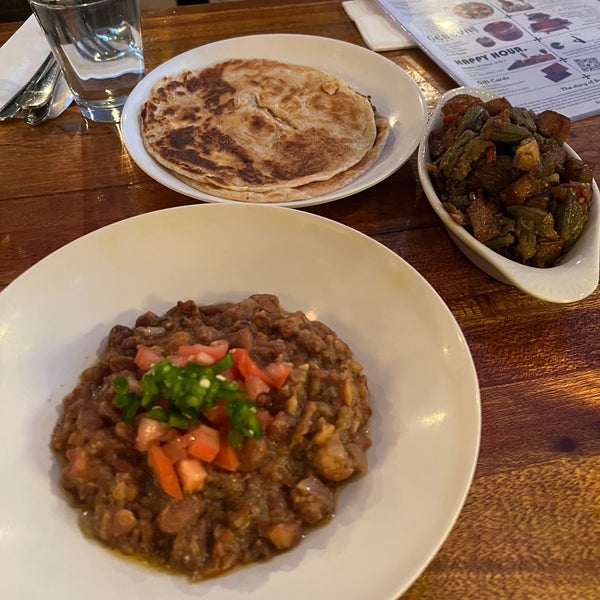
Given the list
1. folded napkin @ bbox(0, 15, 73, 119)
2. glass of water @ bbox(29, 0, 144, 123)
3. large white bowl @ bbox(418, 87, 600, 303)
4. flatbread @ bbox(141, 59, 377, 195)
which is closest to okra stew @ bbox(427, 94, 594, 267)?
large white bowl @ bbox(418, 87, 600, 303)

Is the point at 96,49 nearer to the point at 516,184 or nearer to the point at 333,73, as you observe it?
the point at 333,73

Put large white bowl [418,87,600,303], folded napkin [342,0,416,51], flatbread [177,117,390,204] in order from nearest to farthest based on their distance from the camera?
large white bowl [418,87,600,303], flatbread [177,117,390,204], folded napkin [342,0,416,51]

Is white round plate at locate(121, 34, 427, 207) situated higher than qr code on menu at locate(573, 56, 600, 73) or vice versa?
white round plate at locate(121, 34, 427, 207)

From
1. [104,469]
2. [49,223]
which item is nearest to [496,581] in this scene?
[104,469]

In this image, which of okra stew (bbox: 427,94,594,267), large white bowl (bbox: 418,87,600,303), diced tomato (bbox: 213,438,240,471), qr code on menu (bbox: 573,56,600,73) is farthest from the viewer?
qr code on menu (bbox: 573,56,600,73)

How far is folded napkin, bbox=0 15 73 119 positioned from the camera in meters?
2.88

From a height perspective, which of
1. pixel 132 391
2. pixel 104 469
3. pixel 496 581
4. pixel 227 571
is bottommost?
pixel 496 581

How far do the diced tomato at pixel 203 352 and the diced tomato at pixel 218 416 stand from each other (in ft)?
0.43

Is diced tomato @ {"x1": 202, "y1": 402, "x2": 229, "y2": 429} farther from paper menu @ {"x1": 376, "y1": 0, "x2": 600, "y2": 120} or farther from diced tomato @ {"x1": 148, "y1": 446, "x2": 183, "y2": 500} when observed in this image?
paper menu @ {"x1": 376, "y1": 0, "x2": 600, "y2": 120}

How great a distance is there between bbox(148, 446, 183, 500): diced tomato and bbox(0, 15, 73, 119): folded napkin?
2.12 m

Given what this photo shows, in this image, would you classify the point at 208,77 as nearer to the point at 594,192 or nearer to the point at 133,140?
the point at 133,140

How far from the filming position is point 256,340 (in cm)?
168

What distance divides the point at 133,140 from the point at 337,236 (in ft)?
3.68

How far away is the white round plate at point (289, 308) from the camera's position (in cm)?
129
